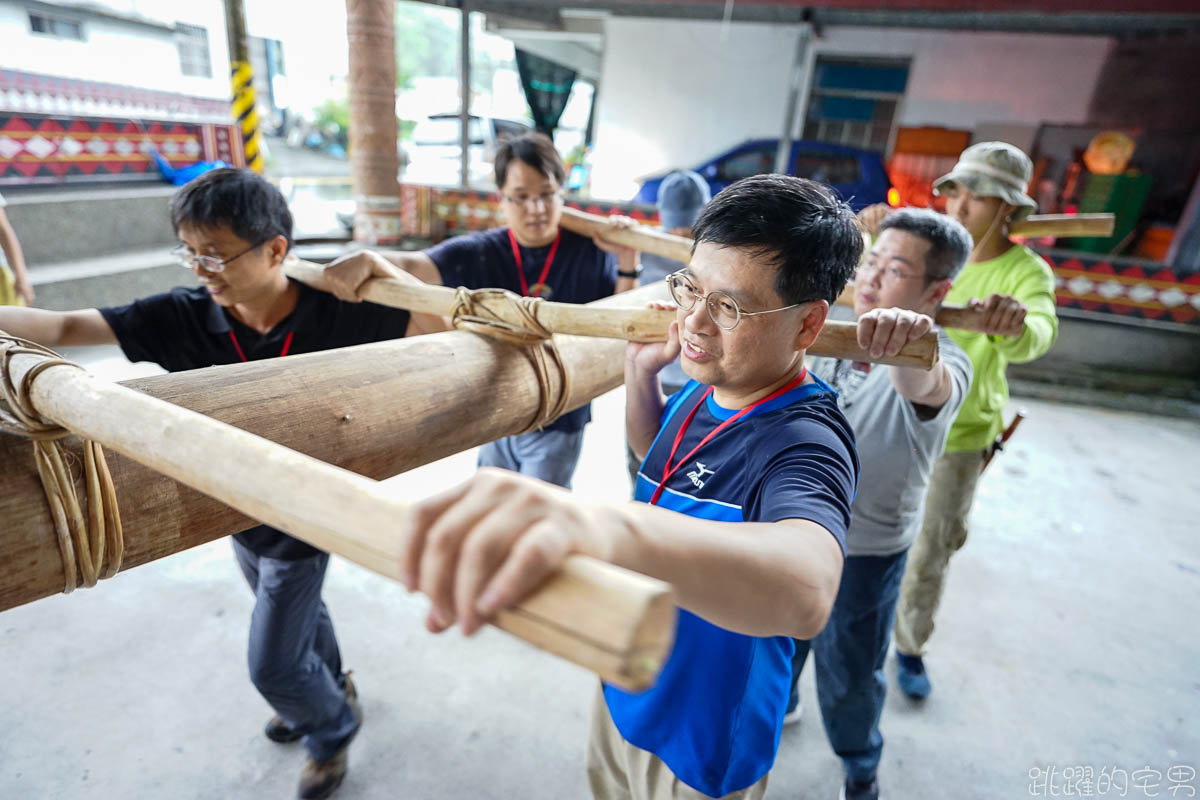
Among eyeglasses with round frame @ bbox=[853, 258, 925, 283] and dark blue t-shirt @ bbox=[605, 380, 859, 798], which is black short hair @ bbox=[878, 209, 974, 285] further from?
dark blue t-shirt @ bbox=[605, 380, 859, 798]

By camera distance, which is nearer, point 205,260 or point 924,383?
point 924,383

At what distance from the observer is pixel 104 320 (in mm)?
1566

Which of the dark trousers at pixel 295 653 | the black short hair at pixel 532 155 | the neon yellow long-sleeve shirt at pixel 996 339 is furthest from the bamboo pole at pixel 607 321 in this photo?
the neon yellow long-sleeve shirt at pixel 996 339

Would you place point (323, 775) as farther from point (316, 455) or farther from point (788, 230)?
point (788, 230)

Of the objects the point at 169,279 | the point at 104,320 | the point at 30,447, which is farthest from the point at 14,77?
the point at 30,447

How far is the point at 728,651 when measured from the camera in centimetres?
110

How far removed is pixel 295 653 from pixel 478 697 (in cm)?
74

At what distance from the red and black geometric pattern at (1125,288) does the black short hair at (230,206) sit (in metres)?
6.68

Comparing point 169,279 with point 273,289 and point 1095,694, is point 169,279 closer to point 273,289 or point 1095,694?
point 273,289

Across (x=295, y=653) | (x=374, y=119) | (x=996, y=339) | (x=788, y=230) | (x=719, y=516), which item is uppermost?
(x=374, y=119)

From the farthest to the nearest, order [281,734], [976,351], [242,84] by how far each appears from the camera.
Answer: [242,84]
[976,351]
[281,734]

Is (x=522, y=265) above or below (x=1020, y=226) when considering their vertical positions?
below

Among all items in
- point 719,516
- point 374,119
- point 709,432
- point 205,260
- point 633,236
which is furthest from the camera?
point 374,119

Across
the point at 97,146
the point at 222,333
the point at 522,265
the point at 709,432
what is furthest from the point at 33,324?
the point at 97,146
